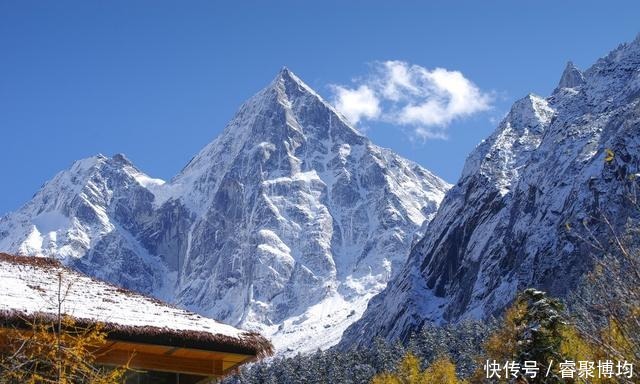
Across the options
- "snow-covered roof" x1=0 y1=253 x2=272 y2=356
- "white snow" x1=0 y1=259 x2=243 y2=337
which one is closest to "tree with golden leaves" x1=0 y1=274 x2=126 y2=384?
"snow-covered roof" x1=0 y1=253 x2=272 y2=356

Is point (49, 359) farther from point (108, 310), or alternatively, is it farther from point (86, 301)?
point (86, 301)

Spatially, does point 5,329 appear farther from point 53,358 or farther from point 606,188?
point 606,188

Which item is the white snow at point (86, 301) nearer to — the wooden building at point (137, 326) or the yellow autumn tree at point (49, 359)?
the wooden building at point (137, 326)

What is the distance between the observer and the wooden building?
12.3 meters

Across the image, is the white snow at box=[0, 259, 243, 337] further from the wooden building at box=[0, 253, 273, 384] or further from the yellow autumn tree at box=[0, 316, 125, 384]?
the yellow autumn tree at box=[0, 316, 125, 384]

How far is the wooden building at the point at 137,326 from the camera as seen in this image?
12.3 meters

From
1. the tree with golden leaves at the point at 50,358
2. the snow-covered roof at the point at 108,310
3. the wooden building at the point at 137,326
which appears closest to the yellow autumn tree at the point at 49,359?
the tree with golden leaves at the point at 50,358

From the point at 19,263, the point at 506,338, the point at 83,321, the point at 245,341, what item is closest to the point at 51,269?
the point at 19,263

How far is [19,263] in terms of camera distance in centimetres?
1368

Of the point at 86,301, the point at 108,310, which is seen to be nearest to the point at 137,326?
the point at 108,310

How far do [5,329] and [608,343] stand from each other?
641cm

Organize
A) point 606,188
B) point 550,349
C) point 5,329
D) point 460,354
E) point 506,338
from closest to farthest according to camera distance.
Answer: point 5,329 → point 550,349 → point 506,338 → point 460,354 → point 606,188

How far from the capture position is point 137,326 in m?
12.4

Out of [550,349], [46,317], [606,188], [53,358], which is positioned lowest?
[53,358]
